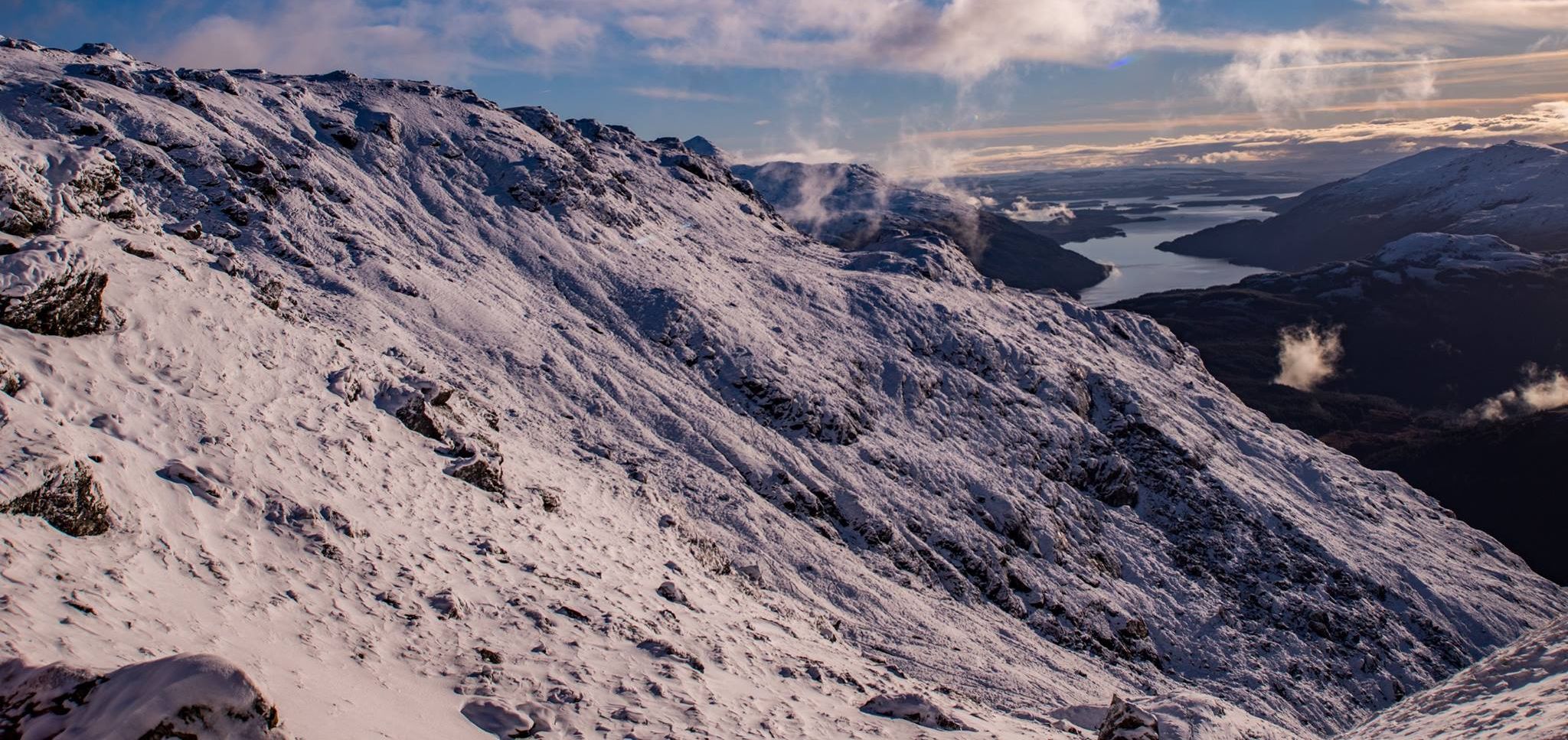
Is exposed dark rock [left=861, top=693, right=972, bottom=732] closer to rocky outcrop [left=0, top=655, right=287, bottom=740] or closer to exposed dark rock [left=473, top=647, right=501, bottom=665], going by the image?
exposed dark rock [left=473, top=647, right=501, bottom=665]

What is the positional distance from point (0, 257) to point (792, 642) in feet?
84.8

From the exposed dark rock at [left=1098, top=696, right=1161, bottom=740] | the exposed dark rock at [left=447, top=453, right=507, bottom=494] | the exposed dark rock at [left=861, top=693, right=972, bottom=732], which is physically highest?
the exposed dark rock at [left=447, top=453, right=507, bottom=494]

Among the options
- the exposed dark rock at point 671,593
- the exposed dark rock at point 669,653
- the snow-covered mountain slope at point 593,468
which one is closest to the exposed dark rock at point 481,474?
the snow-covered mountain slope at point 593,468

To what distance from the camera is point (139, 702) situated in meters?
9.20

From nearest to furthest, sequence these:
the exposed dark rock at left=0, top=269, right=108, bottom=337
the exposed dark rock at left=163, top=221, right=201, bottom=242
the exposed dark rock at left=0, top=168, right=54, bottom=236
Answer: the exposed dark rock at left=0, top=269, right=108, bottom=337 < the exposed dark rock at left=0, top=168, right=54, bottom=236 < the exposed dark rock at left=163, top=221, right=201, bottom=242

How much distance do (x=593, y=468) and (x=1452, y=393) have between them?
636 ft

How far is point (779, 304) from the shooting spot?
69.5 metres

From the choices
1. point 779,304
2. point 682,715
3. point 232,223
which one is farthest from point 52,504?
point 779,304

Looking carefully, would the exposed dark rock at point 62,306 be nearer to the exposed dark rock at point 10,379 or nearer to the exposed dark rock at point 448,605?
the exposed dark rock at point 10,379

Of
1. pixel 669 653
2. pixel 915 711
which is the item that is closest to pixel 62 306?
pixel 669 653

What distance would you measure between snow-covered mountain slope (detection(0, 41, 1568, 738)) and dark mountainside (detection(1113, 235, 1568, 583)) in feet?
144

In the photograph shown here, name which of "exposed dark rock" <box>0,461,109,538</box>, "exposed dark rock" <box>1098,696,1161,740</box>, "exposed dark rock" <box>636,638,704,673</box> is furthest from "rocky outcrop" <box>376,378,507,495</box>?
"exposed dark rock" <box>1098,696,1161,740</box>

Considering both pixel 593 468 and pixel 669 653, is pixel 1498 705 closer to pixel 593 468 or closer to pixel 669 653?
pixel 669 653

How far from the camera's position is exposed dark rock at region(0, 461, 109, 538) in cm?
1478
